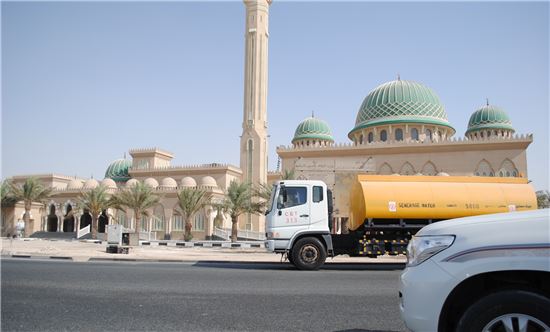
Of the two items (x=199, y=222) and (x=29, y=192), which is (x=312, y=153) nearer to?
(x=199, y=222)

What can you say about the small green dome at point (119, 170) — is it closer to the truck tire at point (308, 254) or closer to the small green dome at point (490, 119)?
the small green dome at point (490, 119)

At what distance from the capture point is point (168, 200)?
4197 cm

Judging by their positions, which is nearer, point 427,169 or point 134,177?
point 427,169

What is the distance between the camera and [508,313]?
2.67 metres

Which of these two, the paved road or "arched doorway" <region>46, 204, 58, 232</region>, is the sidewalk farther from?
"arched doorway" <region>46, 204, 58, 232</region>

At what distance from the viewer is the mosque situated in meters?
37.5

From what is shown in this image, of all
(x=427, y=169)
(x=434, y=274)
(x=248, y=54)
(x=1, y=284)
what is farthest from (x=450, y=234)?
(x=248, y=54)

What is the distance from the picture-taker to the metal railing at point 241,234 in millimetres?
35625

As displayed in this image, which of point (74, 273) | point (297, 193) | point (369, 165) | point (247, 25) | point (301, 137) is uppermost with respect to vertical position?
point (247, 25)

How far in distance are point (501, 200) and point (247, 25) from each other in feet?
122

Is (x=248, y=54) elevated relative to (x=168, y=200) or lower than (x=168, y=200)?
elevated

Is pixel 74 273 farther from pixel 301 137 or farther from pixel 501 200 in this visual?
pixel 301 137

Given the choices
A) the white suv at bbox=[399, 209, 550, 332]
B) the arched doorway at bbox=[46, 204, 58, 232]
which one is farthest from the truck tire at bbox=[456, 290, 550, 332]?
the arched doorway at bbox=[46, 204, 58, 232]

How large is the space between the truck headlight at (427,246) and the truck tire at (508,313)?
0.40 metres
